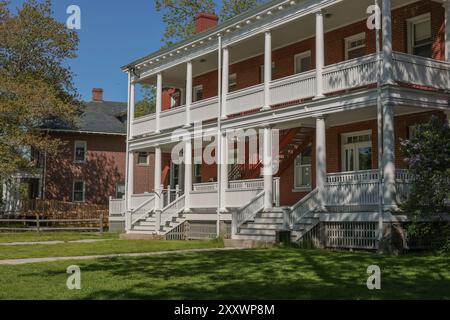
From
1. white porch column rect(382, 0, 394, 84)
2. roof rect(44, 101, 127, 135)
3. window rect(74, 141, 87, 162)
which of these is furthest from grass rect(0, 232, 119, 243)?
window rect(74, 141, 87, 162)

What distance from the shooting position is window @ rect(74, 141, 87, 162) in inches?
1844

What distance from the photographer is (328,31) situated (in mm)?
22625

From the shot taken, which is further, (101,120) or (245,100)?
(101,120)

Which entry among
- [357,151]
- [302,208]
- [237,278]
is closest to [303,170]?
[357,151]

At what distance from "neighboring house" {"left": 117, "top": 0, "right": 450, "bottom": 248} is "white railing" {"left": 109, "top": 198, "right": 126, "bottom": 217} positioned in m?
2.16

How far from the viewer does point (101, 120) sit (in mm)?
49156

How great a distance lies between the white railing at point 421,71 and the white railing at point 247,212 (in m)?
6.40

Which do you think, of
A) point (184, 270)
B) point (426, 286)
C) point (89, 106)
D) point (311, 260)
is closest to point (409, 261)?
point (311, 260)

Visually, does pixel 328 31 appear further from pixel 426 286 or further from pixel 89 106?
pixel 89 106

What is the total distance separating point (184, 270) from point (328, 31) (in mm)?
13655

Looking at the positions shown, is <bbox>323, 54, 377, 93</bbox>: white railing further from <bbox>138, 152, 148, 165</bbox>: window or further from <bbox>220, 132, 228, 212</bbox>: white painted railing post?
<bbox>138, 152, 148, 165</bbox>: window

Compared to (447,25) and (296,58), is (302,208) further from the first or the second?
(296,58)

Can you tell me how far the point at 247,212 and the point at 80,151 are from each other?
29039mm
